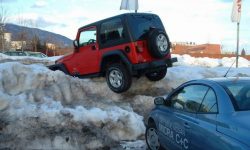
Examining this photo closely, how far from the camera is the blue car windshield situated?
18.5 feet

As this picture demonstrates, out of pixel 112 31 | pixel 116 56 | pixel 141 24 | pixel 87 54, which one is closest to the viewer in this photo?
pixel 141 24

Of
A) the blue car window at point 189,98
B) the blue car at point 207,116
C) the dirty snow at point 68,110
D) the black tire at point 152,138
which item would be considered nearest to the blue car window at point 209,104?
the blue car at point 207,116

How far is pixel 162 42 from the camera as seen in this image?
470 inches

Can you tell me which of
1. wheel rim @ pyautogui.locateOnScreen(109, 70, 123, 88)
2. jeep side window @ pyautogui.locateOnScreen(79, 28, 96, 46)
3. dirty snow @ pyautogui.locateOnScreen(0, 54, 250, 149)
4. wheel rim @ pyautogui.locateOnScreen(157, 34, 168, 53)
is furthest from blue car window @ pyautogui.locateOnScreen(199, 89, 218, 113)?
jeep side window @ pyautogui.locateOnScreen(79, 28, 96, 46)

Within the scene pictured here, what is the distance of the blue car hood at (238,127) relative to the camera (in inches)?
198

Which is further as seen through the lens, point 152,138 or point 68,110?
point 68,110

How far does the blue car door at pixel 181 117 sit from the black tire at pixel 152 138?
0.39m

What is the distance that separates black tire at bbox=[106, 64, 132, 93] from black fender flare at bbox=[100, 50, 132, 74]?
186mm

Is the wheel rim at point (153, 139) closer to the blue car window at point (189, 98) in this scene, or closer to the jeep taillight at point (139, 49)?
the blue car window at point (189, 98)

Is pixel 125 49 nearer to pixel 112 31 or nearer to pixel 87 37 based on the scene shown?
pixel 112 31

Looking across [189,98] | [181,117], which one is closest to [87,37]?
[189,98]

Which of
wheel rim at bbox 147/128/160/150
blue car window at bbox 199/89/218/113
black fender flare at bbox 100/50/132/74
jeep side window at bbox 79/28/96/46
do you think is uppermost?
jeep side window at bbox 79/28/96/46

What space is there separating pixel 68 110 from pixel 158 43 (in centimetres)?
313

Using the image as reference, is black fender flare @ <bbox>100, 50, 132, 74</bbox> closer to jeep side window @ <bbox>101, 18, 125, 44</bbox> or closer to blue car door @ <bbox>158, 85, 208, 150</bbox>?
jeep side window @ <bbox>101, 18, 125, 44</bbox>
